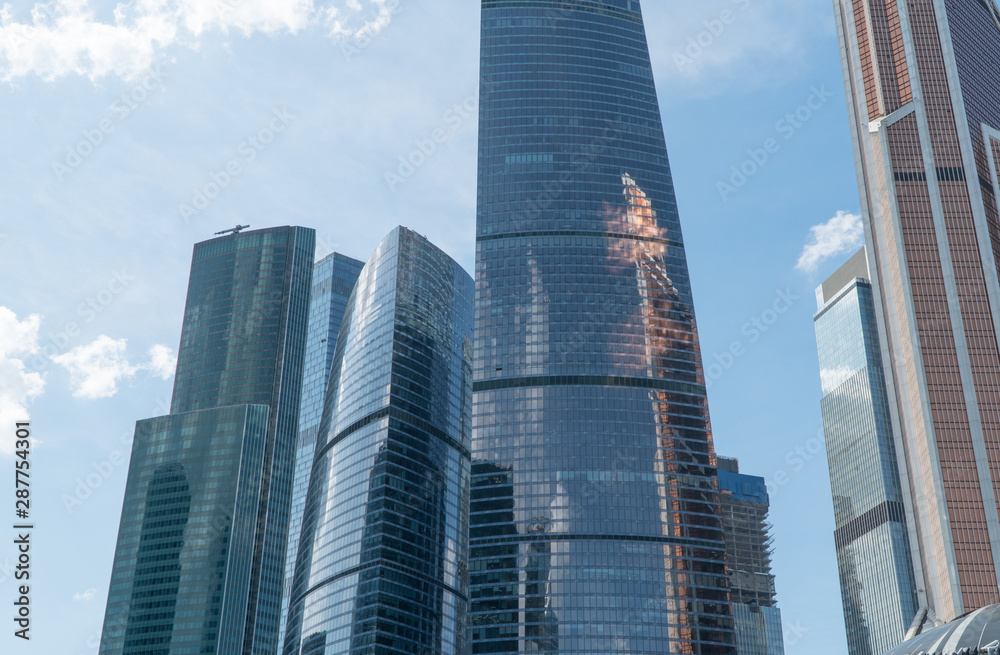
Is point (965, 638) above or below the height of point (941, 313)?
below

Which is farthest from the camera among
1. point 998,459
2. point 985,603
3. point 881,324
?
point 881,324

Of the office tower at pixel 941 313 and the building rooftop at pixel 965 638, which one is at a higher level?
the office tower at pixel 941 313

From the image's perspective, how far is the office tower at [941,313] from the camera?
166875 millimetres

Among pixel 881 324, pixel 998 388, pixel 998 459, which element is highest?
pixel 881 324

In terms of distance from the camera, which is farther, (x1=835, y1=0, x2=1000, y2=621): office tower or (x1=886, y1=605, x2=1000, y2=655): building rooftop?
(x1=835, y1=0, x2=1000, y2=621): office tower

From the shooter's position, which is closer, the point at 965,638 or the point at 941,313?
the point at 965,638

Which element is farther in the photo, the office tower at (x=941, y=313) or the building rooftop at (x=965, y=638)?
the office tower at (x=941, y=313)

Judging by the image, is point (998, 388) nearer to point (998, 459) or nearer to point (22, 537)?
point (998, 459)

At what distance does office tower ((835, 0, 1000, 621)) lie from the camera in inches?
6570

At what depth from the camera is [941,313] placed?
18188cm

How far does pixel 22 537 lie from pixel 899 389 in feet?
451

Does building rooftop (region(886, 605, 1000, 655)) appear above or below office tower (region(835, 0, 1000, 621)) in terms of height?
below

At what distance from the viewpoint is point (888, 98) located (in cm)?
19988

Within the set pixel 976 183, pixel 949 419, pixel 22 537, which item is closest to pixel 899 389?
pixel 949 419
